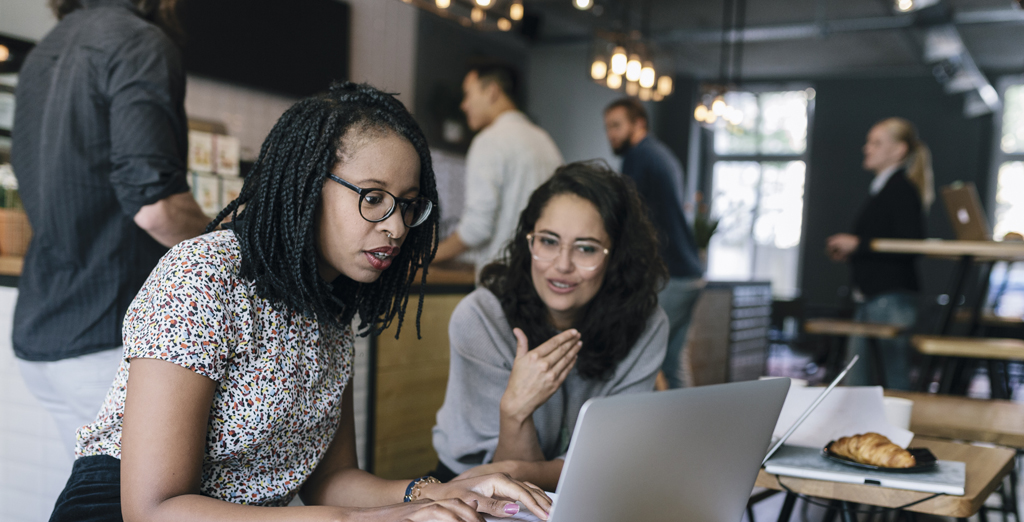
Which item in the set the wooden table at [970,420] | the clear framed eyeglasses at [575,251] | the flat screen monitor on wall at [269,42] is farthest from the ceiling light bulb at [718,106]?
the clear framed eyeglasses at [575,251]

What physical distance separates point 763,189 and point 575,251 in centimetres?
870

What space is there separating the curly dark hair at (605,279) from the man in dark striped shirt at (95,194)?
2.33 feet

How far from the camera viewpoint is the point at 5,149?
114 inches

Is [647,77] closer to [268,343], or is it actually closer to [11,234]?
[11,234]

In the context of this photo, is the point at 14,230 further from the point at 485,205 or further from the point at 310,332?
the point at 310,332

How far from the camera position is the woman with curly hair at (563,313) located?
151cm

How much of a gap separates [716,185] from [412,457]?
26.0 ft

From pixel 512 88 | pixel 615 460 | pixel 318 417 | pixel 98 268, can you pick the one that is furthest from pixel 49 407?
pixel 512 88

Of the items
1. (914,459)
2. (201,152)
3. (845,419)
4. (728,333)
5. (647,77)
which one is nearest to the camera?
(914,459)

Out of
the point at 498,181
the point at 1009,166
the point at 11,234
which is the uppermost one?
the point at 1009,166

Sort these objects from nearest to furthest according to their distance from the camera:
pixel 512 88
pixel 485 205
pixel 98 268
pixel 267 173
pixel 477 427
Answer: pixel 267 173 < pixel 477 427 < pixel 98 268 < pixel 485 205 < pixel 512 88

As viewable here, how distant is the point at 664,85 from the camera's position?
5.01 metres

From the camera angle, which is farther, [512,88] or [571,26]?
[571,26]

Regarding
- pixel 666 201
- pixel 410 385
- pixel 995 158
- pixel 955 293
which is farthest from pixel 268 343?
pixel 995 158
